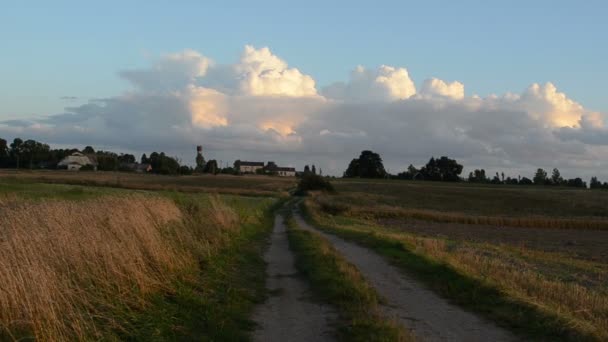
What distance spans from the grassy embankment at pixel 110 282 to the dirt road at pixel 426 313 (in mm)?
2751

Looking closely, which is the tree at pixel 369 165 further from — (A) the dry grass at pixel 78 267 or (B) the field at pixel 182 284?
(A) the dry grass at pixel 78 267

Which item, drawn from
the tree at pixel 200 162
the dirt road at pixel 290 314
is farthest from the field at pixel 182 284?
the tree at pixel 200 162

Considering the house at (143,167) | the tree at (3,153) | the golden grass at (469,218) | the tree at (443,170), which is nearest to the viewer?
the golden grass at (469,218)

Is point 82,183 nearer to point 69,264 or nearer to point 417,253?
point 417,253

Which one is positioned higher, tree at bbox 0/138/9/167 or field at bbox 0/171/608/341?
tree at bbox 0/138/9/167

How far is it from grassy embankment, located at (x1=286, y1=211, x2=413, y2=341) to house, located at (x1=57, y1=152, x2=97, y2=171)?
148 metres

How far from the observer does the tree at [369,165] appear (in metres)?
179

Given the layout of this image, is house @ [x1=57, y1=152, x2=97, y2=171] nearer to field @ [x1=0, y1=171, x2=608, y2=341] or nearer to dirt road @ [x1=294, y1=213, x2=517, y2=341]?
field @ [x1=0, y1=171, x2=608, y2=341]

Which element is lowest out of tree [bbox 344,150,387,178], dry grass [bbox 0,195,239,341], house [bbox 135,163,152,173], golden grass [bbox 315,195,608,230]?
golden grass [bbox 315,195,608,230]

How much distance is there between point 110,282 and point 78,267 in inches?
21.7

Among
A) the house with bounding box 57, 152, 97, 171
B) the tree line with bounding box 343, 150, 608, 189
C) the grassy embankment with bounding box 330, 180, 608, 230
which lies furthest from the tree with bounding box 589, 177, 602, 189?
the house with bounding box 57, 152, 97, 171

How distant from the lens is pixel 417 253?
20.2m

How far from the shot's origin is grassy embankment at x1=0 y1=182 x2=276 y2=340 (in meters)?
7.38

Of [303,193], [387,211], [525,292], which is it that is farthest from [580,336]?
[303,193]
